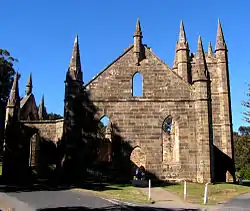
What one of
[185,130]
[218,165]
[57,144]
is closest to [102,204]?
[185,130]

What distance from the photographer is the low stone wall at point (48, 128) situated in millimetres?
30453

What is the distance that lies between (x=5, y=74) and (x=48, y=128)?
13.4 meters

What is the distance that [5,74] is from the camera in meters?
40.6

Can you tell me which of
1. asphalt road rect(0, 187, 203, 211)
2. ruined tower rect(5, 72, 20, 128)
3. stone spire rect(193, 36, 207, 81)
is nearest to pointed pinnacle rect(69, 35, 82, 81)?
ruined tower rect(5, 72, 20, 128)

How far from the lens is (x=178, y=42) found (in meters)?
35.4

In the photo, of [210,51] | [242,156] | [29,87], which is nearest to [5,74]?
[29,87]

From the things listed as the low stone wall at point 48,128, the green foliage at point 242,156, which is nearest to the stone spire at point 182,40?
the green foliage at point 242,156

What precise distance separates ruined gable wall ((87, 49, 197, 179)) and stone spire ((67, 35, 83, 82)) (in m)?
1.27

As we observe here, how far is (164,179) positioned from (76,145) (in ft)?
22.5

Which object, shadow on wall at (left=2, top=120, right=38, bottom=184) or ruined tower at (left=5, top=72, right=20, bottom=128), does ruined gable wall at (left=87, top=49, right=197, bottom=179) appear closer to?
shadow on wall at (left=2, top=120, right=38, bottom=184)

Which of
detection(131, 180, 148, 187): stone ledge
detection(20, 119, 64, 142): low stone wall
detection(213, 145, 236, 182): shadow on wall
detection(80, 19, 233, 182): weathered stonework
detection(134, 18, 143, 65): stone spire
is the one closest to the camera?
detection(131, 180, 148, 187): stone ledge

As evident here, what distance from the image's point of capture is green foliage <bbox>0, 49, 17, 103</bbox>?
39.9m

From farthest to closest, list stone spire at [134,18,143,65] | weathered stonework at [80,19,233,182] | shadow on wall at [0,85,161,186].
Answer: stone spire at [134,18,143,65]
weathered stonework at [80,19,233,182]
shadow on wall at [0,85,161,186]

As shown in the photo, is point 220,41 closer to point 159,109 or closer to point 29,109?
point 159,109
